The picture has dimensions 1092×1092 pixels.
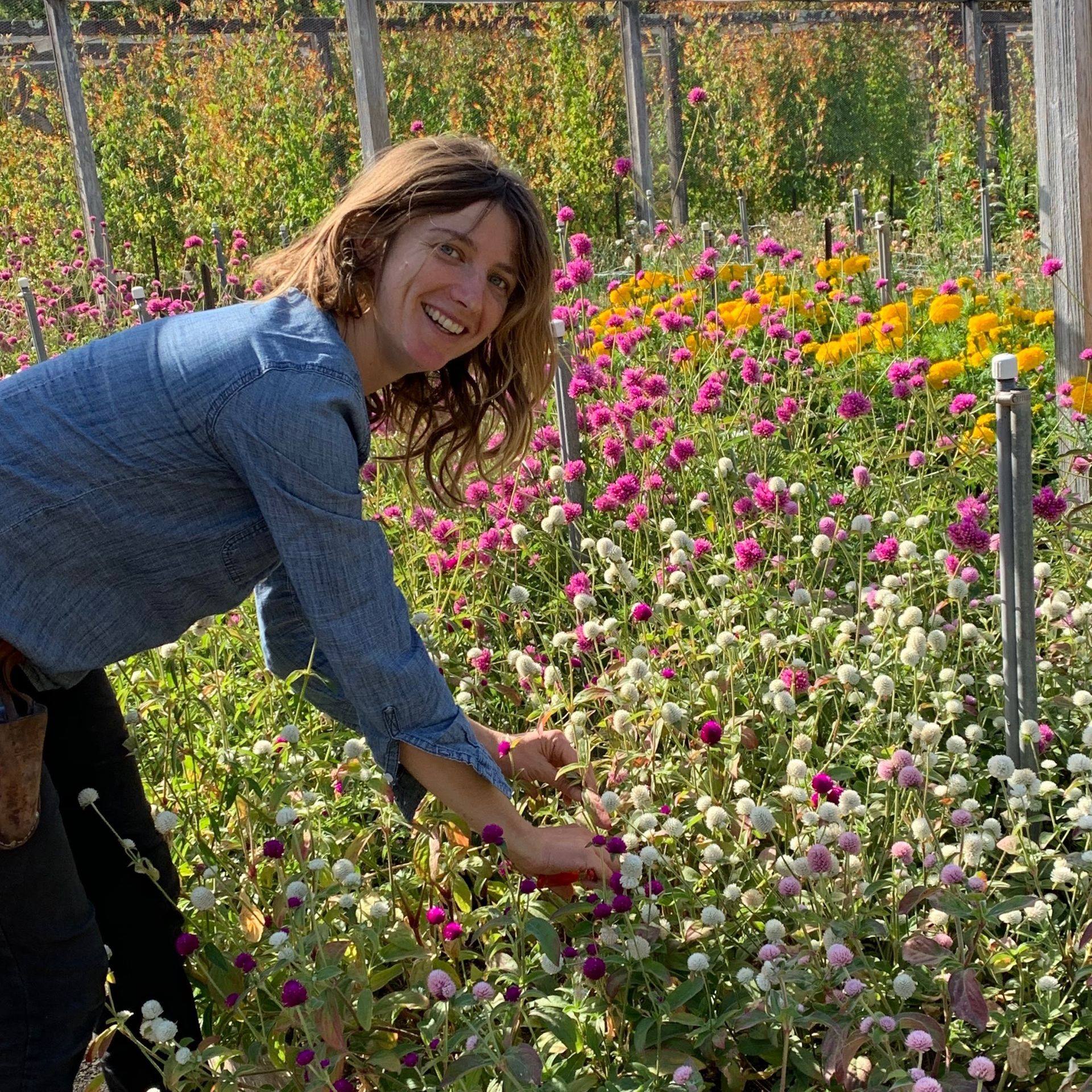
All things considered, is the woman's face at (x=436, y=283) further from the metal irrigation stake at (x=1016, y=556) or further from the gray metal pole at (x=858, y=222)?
the gray metal pole at (x=858, y=222)

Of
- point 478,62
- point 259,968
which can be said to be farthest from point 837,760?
point 478,62

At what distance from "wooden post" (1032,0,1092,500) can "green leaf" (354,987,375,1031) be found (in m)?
2.56

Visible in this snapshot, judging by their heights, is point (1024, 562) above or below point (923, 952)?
above

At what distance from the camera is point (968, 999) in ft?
5.03

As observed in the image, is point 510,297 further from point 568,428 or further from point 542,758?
point 568,428

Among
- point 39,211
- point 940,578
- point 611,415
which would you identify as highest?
point 39,211

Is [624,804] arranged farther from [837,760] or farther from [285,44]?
[285,44]

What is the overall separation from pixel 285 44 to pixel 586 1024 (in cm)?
873

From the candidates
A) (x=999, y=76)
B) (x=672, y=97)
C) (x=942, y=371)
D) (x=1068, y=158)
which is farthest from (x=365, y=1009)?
(x=999, y=76)

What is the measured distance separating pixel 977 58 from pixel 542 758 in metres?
10.6

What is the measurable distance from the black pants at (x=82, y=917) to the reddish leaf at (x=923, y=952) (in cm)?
100

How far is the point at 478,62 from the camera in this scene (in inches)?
443

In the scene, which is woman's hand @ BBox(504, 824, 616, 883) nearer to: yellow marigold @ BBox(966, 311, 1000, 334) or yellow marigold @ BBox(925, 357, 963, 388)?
yellow marigold @ BBox(925, 357, 963, 388)

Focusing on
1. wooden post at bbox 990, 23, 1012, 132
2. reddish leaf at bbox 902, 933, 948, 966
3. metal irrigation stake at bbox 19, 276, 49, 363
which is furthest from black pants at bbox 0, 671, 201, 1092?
wooden post at bbox 990, 23, 1012, 132
